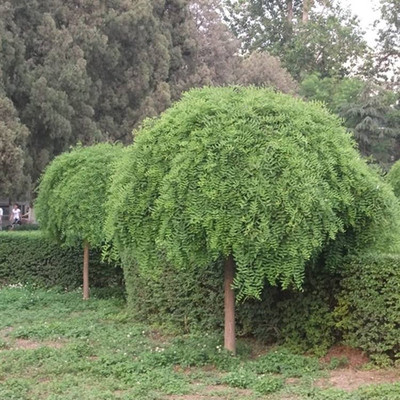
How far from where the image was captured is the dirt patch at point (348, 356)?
273 inches

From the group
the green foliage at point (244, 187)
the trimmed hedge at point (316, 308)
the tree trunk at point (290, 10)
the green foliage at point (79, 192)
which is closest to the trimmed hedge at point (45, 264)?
the green foliage at point (79, 192)

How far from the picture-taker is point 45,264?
1407 cm

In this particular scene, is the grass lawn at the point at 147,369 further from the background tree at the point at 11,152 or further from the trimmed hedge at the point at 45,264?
the background tree at the point at 11,152

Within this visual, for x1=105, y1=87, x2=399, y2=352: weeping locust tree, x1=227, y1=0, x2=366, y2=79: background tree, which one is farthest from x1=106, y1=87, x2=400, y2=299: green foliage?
x1=227, y1=0, x2=366, y2=79: background tree

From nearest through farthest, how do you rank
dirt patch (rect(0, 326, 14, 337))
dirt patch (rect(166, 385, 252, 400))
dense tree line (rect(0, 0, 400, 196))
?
1. dirt patch (rect(166, 385, 252, 400))
2. dirt patch (rect(0, 326, 14, 337))
3. dense tree line (rect(0, 0, 400, 196))

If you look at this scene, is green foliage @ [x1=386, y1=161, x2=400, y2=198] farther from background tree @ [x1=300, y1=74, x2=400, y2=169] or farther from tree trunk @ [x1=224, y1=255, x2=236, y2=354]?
background tree @ [x1=300, y1=74, x2=400, y2=169]

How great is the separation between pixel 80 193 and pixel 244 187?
562cm

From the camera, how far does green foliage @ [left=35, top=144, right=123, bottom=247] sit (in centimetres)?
1115

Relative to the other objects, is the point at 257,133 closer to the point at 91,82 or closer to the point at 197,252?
the point at 197,252

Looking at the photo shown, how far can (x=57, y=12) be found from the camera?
21.7 meters

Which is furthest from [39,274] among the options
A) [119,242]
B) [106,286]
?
[119,242]

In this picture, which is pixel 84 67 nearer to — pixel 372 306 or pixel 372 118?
pixel 372 118

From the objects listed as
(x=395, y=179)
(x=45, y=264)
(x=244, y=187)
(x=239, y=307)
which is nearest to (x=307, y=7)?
(x=395, y=179)

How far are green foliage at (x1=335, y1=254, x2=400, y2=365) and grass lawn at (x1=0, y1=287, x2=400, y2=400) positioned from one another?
0.33m
